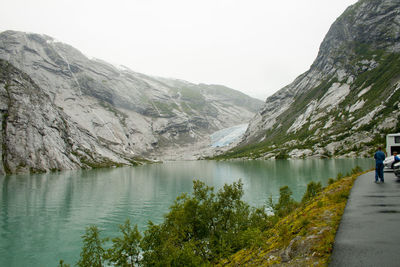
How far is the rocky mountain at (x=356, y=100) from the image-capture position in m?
117

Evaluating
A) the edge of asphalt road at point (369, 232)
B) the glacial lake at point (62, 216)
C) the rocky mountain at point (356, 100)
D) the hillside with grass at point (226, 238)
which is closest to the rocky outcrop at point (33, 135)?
the glacial lake at point (62, 216)

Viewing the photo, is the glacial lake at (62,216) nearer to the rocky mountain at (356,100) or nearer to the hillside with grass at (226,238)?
the hillside with grass at (226,238)

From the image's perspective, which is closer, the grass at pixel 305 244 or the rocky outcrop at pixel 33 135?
the grass at pixel 305 244

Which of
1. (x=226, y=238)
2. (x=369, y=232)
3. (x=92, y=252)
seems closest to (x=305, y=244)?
(x=369, y=232)

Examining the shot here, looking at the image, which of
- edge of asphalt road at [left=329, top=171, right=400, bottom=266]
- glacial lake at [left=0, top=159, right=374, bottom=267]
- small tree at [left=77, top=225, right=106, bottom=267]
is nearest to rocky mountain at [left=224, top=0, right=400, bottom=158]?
glacial lake at [left=0, top=159, right=374, bottom=267]

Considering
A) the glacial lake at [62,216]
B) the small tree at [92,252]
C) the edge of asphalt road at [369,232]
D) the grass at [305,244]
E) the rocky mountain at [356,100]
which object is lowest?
the glacial lake at [62,216]

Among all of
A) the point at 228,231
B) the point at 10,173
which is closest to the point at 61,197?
the point at 228,231

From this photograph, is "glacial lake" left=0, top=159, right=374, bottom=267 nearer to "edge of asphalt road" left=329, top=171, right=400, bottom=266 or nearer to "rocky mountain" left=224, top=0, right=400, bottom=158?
"edge of asphalt road" left=329, top=171, right=400, bottom=266

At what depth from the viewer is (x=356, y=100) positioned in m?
148

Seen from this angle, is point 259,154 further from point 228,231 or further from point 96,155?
point 228,231

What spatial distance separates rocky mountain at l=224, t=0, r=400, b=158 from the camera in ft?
383

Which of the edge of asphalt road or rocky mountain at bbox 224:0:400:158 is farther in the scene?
rocky mountain at bbox 224:0:400:158

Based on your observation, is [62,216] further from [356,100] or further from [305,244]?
[356,100]

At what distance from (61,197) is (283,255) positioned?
175 feet
